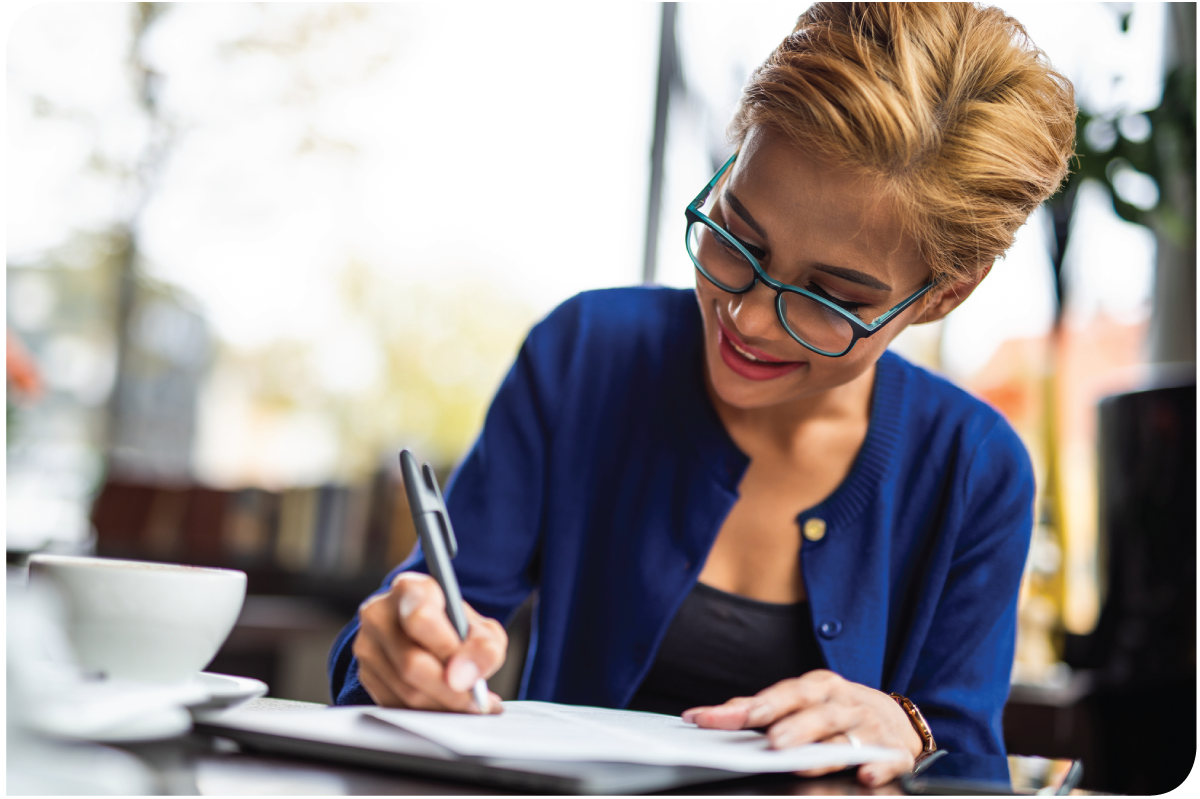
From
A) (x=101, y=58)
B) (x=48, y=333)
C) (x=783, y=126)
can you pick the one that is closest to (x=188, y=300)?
(x=48, y=333)

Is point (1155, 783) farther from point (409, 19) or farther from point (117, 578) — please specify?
point (409, 19)

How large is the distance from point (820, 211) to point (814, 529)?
1.22 ft

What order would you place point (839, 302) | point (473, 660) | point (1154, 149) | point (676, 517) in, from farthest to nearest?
1. point (1154, 149)
2. point (676, 517)
3. point (839, 302)
4. point (473, 660)

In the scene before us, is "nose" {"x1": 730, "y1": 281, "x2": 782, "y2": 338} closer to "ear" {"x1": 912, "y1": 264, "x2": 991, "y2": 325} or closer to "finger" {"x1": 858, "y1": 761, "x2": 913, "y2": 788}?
"ear" {"x1": 912, "y1": 264, "x2": 991, "y2": 325}

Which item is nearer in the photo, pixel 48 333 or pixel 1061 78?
pixel 1061 78

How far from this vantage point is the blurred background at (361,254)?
241cm

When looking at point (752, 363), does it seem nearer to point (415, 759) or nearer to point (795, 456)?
point (795, 456)

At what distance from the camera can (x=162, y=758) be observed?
54 centimetres

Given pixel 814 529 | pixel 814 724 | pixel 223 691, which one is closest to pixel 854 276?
pixel 814 529

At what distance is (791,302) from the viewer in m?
0.91

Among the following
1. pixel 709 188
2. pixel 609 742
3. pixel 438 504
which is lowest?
pixel 609 742

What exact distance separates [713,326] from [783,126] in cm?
23

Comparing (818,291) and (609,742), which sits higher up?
(818,291)

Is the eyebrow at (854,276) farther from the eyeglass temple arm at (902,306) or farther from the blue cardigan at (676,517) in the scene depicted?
the blue cardigan at (676,517)
